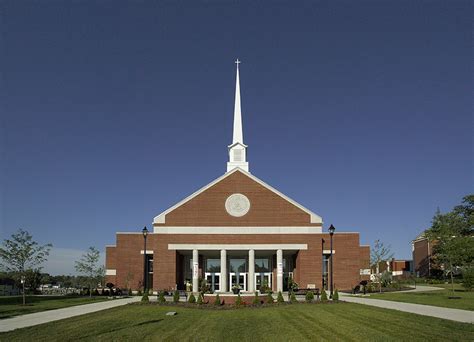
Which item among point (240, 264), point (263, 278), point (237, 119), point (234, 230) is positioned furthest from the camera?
point (237, 119)

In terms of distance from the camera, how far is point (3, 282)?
69.8 m

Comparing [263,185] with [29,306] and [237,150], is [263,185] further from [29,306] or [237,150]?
[29,306]

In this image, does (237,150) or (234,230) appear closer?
(234,230)

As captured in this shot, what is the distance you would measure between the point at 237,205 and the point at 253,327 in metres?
31.4

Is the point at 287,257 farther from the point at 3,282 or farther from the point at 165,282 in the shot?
the point at 3,282

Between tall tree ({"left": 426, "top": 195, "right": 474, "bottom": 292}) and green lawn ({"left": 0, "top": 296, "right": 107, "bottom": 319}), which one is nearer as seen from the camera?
green lawn ({"left": 0, "top": 296, "right": 107, "bottom": 319})

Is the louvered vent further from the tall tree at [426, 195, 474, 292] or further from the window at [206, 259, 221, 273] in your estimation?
the tall tree at [426, 195, 474, 292]

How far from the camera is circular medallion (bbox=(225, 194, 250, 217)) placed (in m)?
49.5

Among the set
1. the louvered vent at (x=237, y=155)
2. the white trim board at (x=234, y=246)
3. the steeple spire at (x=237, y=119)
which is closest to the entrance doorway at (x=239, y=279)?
the white trim board at (x=234, y=246)

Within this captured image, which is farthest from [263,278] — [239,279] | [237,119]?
[237,119]

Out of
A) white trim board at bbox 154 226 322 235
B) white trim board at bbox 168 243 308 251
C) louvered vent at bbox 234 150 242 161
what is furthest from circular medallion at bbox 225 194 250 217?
louvered vent at bbox 234 150 242 161

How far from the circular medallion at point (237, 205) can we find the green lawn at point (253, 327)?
82.2 feet

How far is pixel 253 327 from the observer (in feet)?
60.6

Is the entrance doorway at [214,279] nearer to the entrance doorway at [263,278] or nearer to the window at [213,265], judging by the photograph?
the window at [213,265]
